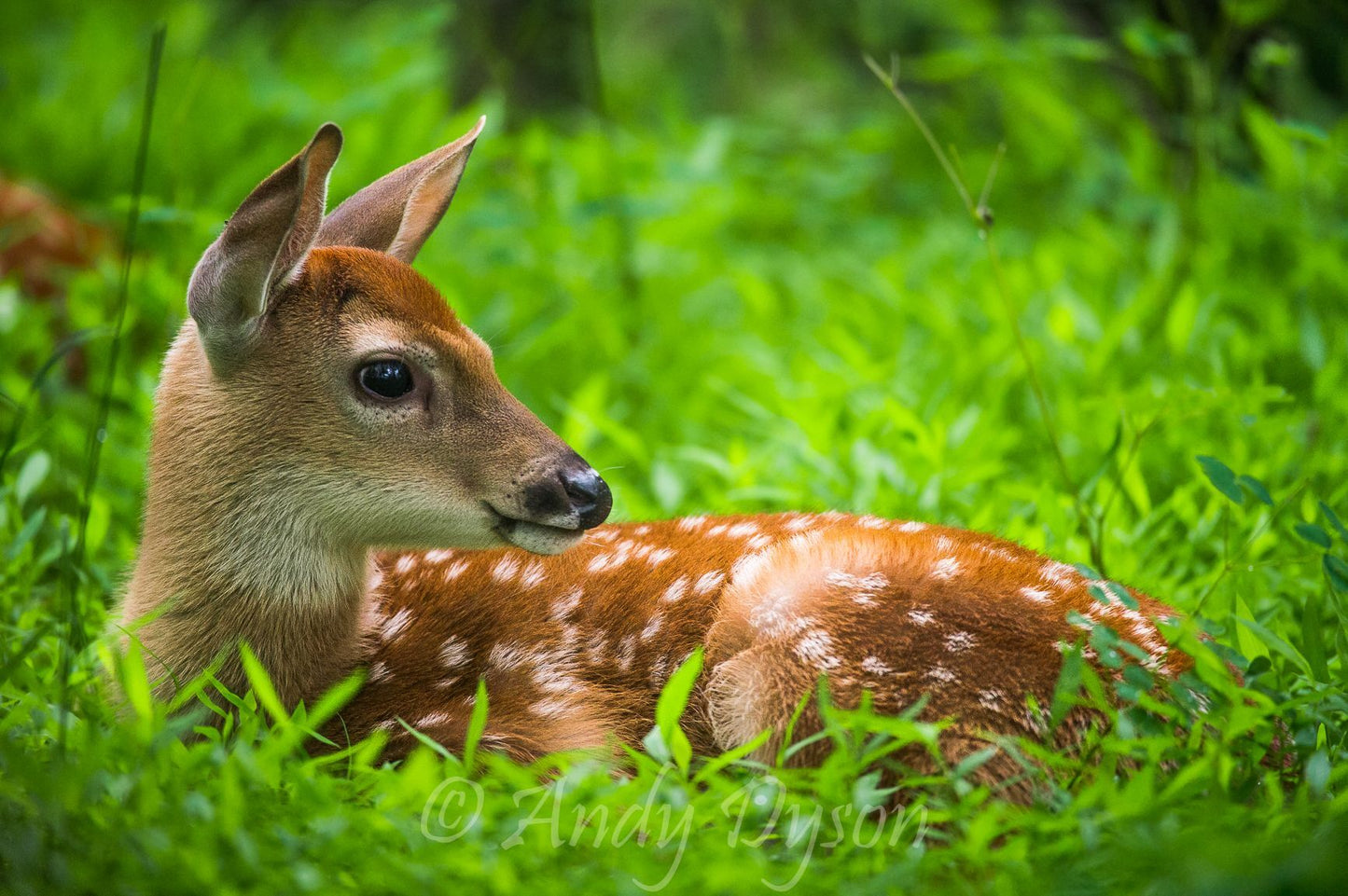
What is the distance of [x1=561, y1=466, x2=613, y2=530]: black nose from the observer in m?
2.63

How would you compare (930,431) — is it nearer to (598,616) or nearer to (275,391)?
(598,616)

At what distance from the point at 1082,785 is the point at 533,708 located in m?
1.13

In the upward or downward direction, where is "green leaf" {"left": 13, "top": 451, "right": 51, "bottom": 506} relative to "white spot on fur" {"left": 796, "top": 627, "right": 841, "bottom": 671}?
downward

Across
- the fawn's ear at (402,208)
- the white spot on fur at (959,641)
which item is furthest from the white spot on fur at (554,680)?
the fawn's ear at (402,208)

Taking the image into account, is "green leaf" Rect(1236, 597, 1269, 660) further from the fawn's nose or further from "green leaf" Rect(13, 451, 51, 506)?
"green leaf" Rect(13, 451, 51, 506)

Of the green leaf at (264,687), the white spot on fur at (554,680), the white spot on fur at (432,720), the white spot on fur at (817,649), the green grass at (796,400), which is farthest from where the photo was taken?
the white spot on fur at (554,680)

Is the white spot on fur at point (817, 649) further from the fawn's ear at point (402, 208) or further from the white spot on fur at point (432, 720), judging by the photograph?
the fawn's ear at point (402, 208)

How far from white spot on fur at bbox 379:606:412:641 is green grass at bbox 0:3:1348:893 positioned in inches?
13.2

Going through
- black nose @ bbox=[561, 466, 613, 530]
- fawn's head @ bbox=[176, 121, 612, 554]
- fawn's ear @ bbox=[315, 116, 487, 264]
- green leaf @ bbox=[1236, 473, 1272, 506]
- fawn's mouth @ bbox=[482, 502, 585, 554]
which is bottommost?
green leaf @ bbox=[1236, 473, 1272, 506]

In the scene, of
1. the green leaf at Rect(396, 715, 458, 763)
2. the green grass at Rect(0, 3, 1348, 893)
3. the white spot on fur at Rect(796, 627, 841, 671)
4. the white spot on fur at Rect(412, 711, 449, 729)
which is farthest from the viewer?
the white spot on fur at Rect(412, 711, 449, 729)

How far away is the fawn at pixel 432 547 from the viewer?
2.50m

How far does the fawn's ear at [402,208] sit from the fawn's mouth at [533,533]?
813 mm

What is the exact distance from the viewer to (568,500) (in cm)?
262

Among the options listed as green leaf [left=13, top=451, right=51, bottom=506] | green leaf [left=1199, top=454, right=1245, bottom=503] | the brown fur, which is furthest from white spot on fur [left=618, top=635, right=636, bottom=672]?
green leaf [left=13, top=451, right=51, bottom=506]
